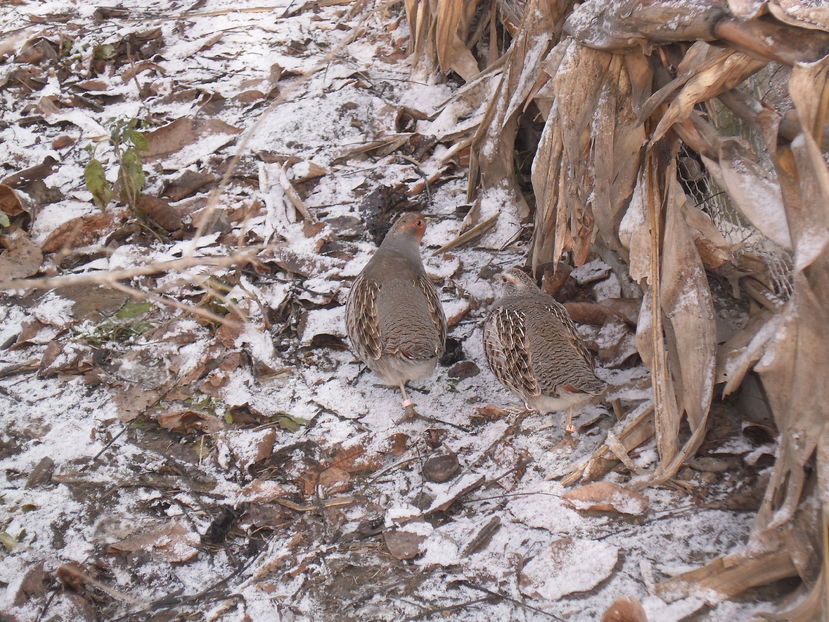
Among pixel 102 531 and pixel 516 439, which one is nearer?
pixel 102 531

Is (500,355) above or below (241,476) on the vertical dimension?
above

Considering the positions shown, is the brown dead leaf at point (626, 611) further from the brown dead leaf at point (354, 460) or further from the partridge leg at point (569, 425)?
the brown dead leaf at point (354, 460)

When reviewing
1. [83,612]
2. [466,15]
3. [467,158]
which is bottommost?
[83,612]

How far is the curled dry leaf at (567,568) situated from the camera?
2504 millimetres

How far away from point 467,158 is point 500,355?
175cm

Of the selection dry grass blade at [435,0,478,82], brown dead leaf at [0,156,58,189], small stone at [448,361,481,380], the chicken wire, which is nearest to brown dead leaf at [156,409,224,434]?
small stone at [448,361,481,380]

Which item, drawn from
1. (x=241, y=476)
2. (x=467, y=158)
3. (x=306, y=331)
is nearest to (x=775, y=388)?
(x=241, y=476)

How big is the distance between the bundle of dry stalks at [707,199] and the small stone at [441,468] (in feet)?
2.23

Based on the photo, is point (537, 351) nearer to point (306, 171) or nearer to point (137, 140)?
point (306, 171)

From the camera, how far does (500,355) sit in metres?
3.39

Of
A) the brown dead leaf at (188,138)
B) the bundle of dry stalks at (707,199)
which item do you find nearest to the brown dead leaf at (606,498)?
the bundle of dry stalks at (707,199)

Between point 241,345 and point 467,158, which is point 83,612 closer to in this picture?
point 241,345

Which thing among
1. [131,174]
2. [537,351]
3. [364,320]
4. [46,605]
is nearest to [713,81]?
[537,351]

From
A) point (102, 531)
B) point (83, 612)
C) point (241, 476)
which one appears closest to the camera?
point (83, 612)
